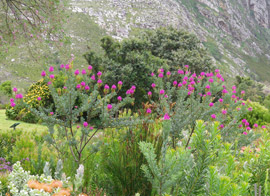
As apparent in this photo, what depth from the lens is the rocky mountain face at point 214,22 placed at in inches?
2368

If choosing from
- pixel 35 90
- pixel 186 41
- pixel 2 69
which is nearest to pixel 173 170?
pixel 35 90

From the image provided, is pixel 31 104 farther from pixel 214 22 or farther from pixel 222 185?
pixel 214 22

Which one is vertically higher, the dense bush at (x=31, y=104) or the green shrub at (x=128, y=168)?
the green shrub at (x=128, y=168)

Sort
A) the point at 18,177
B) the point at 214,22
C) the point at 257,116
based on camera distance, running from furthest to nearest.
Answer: the point at 214,22 → the point at 257,116 → the point at 18,177

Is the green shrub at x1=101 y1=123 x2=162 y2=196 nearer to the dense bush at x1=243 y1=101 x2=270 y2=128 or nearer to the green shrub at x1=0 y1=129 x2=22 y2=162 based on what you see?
the green shrub at x1=0 y1=129 x2=22 y2=162

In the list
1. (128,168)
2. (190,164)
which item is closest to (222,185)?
(190,164)

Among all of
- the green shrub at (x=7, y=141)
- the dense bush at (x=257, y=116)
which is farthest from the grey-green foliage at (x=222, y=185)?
the dense bush at (x=257, y=116)

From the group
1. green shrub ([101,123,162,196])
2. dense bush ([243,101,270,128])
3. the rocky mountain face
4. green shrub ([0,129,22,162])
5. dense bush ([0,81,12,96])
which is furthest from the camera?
the rocky mountain face

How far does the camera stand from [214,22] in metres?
107

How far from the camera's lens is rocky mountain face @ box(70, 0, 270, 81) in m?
60.2

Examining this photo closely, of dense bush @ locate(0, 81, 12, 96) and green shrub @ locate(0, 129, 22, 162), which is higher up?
green shrub @ locate(0, 129, 22, 162)

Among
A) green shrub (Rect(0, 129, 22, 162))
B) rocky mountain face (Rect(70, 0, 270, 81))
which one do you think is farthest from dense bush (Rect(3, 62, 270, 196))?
rocky mountain face (Rect(70, 0, 270, 81))

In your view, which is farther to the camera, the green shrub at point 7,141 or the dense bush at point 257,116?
the dense bush at point 257,116

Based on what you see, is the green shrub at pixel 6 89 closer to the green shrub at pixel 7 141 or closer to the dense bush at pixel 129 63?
the dense bush at pixel 129 63
